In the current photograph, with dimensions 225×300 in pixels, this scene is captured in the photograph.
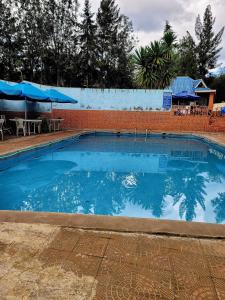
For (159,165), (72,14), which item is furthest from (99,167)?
(72,14)

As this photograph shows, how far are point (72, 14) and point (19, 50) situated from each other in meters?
5.15

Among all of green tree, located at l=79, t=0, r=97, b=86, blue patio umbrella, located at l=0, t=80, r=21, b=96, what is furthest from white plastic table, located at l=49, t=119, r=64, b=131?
green tree, located at l=79, t=0, r=97, b=86

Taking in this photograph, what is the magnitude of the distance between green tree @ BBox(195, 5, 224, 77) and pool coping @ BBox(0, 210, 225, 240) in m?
29.6

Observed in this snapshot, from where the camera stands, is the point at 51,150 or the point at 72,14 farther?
the point at 72,14

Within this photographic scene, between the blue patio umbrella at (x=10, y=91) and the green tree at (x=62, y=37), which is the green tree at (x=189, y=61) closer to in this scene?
the green tree at (x=62, y=37)

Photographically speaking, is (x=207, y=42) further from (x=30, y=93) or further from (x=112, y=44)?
(x=30, y=93)

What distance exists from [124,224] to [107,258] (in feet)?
2.00

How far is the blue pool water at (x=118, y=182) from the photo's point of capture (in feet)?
14.3

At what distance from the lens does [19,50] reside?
747 inches

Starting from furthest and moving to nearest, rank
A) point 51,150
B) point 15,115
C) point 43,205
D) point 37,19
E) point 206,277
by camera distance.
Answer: point 37,19
point 15,115
point 51,150
point 43,205
point 206,277

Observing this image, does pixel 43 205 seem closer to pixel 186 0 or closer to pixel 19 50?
pixel 186 0

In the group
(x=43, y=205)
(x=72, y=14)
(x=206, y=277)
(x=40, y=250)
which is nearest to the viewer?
(x=206, y=277)

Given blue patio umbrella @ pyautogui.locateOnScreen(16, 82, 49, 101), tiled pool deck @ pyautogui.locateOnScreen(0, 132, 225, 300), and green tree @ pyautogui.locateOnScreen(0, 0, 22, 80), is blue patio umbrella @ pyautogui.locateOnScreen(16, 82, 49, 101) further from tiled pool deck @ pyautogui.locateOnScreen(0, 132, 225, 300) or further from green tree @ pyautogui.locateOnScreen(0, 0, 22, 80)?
green tree @ pyautogui.locateOnScreen(0, 0, 22, 80)

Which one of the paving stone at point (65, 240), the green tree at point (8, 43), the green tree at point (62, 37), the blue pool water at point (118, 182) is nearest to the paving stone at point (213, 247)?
the paving stone at point (65, 240)
